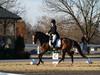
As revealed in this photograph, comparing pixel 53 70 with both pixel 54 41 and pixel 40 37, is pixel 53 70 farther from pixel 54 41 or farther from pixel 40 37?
pixel 40 37

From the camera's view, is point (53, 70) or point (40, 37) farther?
Result: point (40, 37)

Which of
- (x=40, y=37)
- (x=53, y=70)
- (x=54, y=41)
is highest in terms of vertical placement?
(x=40, y=37)

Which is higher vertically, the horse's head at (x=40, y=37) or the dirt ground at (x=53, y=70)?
the horse's head at (x=40, y=37)

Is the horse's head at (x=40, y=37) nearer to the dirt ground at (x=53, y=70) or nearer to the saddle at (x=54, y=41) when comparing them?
the saddle at (x=54, y=41)

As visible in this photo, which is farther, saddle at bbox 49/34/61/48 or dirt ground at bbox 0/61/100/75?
saddle at bbox 49/34/61/48

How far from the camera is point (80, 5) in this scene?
78.3 meters

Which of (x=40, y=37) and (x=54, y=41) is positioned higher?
(x=40, y=37)

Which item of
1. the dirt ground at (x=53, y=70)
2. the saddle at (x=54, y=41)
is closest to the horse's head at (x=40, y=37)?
the saddle at (x=54, y=41)

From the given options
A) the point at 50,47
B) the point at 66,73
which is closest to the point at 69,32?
the point at 50,47

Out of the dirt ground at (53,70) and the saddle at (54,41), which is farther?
the saddle at (54,41)

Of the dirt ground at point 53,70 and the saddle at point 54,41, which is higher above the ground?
the saddle at point 54,41

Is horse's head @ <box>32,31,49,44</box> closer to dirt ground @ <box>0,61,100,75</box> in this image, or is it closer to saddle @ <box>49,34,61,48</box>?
saddle @ <box>49,34,61,48</box>

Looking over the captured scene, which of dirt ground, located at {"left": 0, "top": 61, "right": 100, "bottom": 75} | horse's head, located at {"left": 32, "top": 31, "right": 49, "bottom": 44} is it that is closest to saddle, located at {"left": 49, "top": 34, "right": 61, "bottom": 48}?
horse's head, located at {"left": 32, "top": 31, "right": 49, "bottom": 44}

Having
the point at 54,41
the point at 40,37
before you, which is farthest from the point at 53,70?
the point at 40,37
